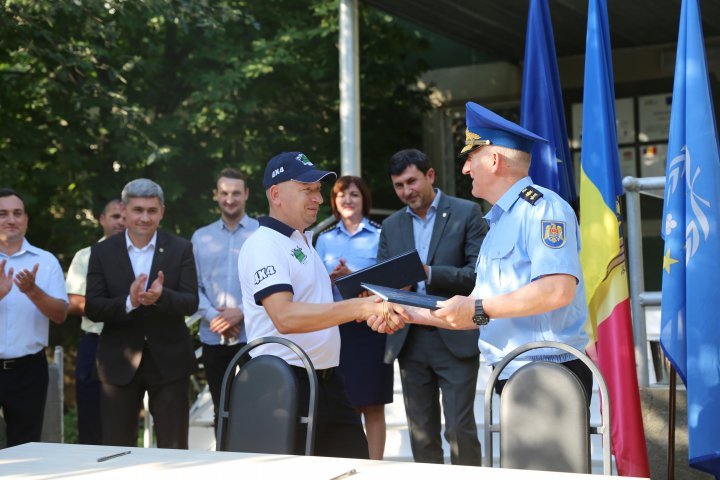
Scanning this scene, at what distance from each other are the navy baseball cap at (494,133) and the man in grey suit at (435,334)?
4.06 ft

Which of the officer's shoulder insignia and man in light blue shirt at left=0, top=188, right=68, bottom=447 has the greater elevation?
the officer's shoulder insignia

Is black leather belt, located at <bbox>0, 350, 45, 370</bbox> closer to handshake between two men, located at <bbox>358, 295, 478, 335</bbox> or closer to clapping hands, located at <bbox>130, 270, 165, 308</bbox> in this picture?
clapping hands, located at <bbox>130, 270, 165, 308</bbox>

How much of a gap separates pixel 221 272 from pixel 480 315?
257 cm

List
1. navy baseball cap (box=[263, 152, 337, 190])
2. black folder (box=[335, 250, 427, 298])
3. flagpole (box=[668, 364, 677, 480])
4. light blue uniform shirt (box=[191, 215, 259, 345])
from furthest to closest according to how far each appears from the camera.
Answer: light blue uniform shirt (box=[191, 215, 259, 345]) < flagpole (box=[668, 364, 677, 480]) < black folder (box=[335, 250, 427, 298]) < navy baseball cap (box=[263, 152, 337, 190])

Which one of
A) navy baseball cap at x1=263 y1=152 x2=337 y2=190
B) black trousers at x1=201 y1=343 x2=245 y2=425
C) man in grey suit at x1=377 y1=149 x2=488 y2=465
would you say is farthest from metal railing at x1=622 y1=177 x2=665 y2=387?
black trousers at x1=201 y1=343 x2=245 y2=425

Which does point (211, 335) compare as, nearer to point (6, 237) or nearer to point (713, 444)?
point (6, 237)

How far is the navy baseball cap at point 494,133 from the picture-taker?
130 inches

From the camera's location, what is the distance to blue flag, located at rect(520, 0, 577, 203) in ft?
15.9

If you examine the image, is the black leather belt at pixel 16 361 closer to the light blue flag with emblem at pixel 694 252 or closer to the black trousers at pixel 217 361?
the black trousers at pixel 217 361

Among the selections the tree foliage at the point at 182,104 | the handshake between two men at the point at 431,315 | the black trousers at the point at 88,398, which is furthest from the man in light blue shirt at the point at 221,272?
the tree foliage at the point at 182,104

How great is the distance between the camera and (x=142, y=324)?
4863 millimetres

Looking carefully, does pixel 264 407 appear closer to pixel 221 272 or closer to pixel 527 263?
pixel 527 263

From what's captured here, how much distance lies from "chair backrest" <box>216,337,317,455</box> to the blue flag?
6.37 ft

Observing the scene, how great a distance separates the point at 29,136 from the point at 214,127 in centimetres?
188
